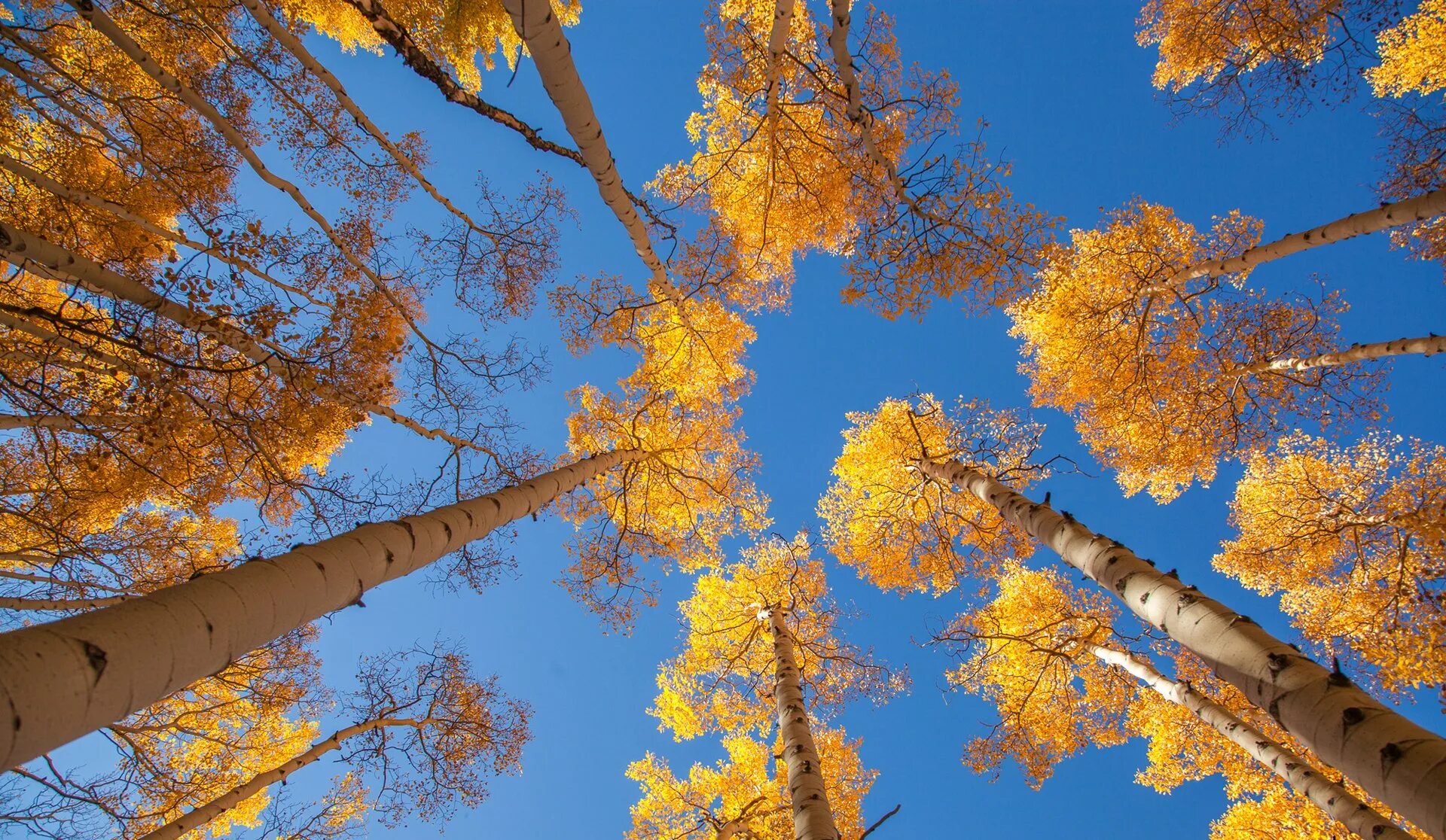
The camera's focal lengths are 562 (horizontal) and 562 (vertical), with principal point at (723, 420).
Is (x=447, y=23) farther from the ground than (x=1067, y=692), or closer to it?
farther from the ground

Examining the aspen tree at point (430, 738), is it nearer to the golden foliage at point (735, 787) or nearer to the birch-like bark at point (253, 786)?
the birch-like bark at point (253, 786)

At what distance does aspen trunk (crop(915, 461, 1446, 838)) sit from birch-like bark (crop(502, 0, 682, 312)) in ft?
16.7

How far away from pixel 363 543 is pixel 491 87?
13.5 metres

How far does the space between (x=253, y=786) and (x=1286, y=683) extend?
801 cm

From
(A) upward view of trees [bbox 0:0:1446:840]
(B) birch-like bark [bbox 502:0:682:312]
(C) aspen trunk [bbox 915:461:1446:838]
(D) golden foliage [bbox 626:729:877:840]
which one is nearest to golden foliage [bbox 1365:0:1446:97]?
(A) upward view of trees [bbox 0:0:1446:840]

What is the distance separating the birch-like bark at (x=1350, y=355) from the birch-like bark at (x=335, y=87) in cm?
1079

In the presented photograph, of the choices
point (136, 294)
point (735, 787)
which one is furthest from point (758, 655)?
point (136, 294)

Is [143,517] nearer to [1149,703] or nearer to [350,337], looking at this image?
[350,337]

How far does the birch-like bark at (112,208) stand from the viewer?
4.31 meters

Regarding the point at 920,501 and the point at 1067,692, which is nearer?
the point at 1067,692

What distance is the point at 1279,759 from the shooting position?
517cm

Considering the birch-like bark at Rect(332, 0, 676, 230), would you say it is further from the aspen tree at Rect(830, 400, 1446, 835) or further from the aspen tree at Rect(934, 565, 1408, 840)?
the aspen tree at Rect(934, 565, 1408, 840)

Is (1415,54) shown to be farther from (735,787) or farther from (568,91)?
(735,787)

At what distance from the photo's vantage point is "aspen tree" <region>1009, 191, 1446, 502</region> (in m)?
7.71
